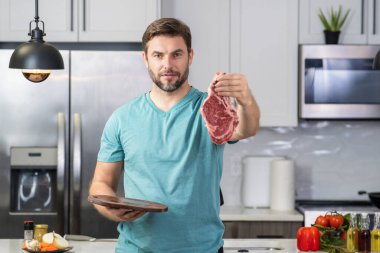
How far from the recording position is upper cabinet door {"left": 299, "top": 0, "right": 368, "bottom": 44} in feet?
16.6

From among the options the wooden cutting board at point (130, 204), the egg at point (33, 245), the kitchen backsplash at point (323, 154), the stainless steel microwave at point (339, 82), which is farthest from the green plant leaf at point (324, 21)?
the wooden cutting board at point (130, 204)

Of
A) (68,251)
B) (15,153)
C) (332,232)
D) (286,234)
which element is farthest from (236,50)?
(68,251)

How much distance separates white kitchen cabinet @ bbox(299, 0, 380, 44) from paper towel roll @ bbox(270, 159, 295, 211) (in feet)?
2.66

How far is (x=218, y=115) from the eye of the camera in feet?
7.30

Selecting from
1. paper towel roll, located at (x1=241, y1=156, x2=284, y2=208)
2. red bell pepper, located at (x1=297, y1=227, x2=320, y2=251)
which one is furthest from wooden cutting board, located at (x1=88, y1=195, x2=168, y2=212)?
paper towel roll, located at (x1=241, y1=156, x2=284, y2=208)

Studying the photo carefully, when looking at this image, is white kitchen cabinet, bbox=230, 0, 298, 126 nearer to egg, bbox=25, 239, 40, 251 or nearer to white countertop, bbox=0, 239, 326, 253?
white countertop, bbox=0, 239, 326, 253

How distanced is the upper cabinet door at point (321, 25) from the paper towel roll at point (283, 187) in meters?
0.81

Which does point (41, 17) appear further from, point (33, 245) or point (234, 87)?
point (234, 87)

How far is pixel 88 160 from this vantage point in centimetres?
460

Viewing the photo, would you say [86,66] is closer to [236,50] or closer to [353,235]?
[236,50]

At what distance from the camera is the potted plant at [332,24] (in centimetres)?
497

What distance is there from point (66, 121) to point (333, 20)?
5.93 feet

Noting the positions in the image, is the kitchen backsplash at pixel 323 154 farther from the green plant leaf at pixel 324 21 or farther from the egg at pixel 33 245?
the egg at pixel 33 245

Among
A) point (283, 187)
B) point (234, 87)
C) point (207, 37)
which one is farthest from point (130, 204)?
point (207, 37)
